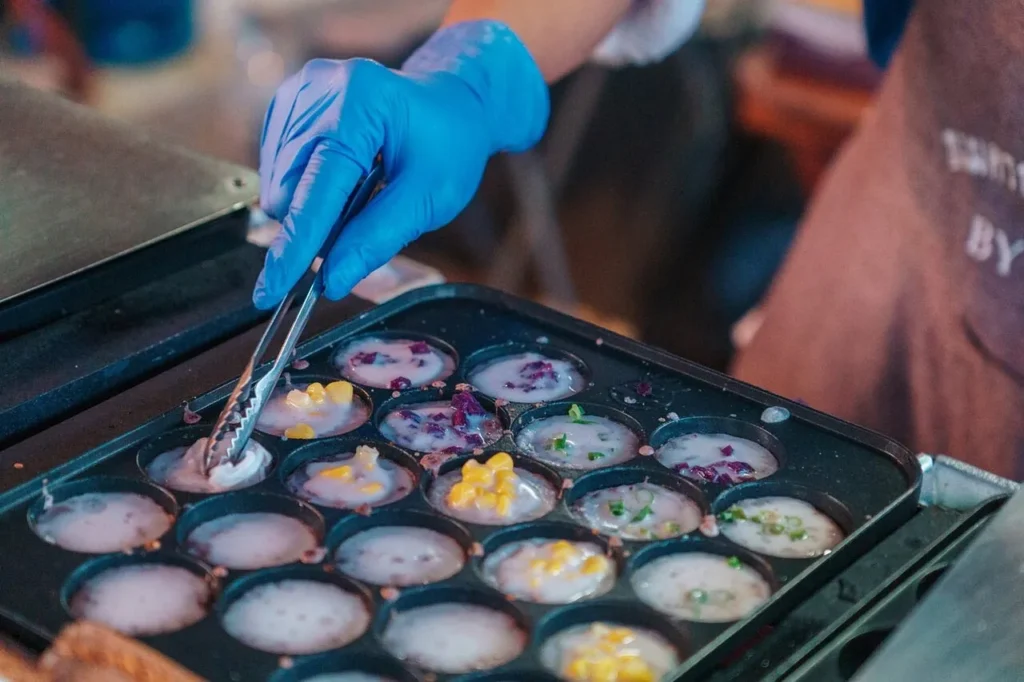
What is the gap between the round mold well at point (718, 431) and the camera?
160 centimetres

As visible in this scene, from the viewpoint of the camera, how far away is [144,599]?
130cm

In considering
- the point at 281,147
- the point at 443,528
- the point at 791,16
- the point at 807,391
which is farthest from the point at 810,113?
the point at 443,528

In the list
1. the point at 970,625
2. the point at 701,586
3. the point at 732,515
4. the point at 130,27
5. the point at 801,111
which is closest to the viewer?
the point at 970,625

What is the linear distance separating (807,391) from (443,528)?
1.28 meters

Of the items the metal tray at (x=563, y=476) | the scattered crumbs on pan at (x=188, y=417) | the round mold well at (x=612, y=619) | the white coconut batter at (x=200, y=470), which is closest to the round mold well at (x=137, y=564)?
the metal tray at (x=563, y=476)

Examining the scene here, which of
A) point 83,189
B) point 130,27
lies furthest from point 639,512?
point 130,27

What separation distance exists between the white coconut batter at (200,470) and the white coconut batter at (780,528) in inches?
22.0

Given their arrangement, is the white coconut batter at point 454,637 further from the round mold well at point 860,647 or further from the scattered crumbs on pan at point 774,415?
the scattered crumbs on pan at point 774,415

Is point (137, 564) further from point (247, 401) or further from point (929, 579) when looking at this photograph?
point (929, 579)

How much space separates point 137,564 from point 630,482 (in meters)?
0.60

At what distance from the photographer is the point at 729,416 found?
1.63 m

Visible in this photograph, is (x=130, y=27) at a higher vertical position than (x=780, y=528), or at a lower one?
lower

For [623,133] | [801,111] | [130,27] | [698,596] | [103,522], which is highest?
[698,596]

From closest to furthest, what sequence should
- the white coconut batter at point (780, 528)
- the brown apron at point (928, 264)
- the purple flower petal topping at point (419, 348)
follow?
the white coconut batter at point (780, 528)
the purple flower petal topping at point (419, 348)
the brown apron at point (928, 264)
